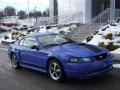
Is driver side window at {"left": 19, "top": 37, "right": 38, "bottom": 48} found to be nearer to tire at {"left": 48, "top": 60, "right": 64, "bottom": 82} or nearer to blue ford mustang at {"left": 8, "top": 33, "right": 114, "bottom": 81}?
blue ford mustang at {"left": 8, "top": 33, "right": 114, "bottom": 81}

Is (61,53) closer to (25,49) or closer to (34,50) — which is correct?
(34,50)

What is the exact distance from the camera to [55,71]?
8188mm

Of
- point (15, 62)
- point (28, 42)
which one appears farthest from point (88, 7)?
point (28, 42)

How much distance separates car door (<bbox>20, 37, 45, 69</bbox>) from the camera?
8.68m

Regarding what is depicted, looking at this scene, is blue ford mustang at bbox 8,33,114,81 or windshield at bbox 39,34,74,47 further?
windshield at bbox 39,34,74,47

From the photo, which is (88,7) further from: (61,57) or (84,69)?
(84,69)

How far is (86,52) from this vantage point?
25.3 feet

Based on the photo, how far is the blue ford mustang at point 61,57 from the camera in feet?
24.5

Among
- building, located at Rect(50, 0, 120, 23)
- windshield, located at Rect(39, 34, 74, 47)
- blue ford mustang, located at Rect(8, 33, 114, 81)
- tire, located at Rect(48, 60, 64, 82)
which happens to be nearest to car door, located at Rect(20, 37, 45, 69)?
blue ford mustang, located at Rect(8, 33, 114, 81)

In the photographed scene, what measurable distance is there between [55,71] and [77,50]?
3.10ft

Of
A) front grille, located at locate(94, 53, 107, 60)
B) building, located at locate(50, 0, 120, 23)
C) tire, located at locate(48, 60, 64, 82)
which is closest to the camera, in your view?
→ front grille, located at locate(94, 53, 107, 60)

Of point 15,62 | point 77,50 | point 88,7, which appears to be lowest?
point 15,62

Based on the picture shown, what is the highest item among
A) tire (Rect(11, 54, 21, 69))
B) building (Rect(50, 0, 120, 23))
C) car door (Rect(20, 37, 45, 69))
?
building (Rect(50, 0, 120, 23))

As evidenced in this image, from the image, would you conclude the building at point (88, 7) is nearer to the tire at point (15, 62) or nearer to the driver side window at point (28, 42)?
the tire at point (15, 62)
